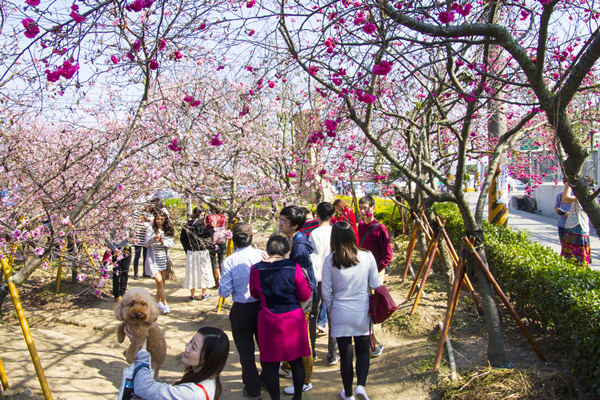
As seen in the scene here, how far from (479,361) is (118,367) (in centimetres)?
373

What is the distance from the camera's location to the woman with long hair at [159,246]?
583cm

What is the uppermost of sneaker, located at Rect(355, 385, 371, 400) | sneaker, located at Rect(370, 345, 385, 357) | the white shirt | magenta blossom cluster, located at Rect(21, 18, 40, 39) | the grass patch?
magenta blossom cluster, located at Rect(21, 18, 40, 39)

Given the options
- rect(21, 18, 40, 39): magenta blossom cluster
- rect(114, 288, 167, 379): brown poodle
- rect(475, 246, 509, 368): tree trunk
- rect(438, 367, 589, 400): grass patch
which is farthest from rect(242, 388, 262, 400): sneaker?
rect(21, 18, 40, 39): magenta blossom cluster

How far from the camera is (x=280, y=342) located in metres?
2.99

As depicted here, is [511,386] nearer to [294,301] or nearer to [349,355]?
[349,355]

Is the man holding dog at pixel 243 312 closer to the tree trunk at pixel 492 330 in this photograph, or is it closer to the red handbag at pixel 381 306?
the red handbag at pixel 381 306

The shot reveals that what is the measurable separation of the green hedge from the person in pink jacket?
6.53ft

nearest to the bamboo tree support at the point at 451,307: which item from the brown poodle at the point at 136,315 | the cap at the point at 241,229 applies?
the cap at the point at 241,229

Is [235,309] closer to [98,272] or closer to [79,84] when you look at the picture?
[98,272]

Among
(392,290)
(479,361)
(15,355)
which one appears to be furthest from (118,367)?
(392,290)

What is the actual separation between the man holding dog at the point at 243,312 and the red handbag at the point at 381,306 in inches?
39.2

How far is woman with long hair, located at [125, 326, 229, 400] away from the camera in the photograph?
6.46 ft

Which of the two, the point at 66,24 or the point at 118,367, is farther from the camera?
the point at 118,367

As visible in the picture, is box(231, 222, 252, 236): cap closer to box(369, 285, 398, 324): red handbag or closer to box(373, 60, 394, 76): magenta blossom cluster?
box(369, 285, 398, 324): red handbag
